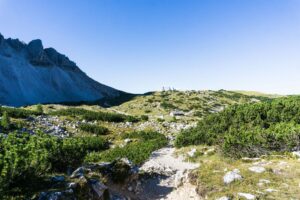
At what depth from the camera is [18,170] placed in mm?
12969

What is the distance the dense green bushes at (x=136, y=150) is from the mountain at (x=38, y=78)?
168 feet

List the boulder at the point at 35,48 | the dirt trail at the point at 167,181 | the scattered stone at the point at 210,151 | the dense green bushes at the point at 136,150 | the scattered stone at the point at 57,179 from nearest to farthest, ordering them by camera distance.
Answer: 1. the scattered stone at the point at 57,179
2. the dirt trail at the point at 167,181
3. the dense green bushes at the point at 136,150
4. the scattered stone at the point at 210,151
5. the boulder at the point at 35,48

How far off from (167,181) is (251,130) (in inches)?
476

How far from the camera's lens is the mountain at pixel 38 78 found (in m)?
85.1

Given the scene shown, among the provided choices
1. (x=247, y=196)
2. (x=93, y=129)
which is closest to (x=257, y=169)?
(x=247, y=196)

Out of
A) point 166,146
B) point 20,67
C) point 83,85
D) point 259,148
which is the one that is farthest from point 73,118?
point 83,85

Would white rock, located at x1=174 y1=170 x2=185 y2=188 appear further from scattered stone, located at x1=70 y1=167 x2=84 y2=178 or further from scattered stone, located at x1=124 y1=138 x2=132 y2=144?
scattered stone, located at x1=124 y1=138 x2=132 y2=144

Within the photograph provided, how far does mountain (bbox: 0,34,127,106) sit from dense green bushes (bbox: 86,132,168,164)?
168 feet

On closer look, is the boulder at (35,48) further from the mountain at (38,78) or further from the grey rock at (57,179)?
the grey rock at (57,179)

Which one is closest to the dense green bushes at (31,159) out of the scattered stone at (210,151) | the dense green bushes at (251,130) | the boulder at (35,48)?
the scattered stone at (210,151)

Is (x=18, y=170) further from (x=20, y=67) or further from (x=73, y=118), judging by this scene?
(x=20, y=67)

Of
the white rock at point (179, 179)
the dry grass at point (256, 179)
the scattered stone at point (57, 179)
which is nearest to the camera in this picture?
the scattered stone at point (57, 179)

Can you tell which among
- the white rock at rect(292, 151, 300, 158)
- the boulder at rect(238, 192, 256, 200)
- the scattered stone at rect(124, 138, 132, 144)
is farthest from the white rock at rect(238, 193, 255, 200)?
the scattered stone at rect(124, 138, 132, 144)

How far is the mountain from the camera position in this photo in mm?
85125
